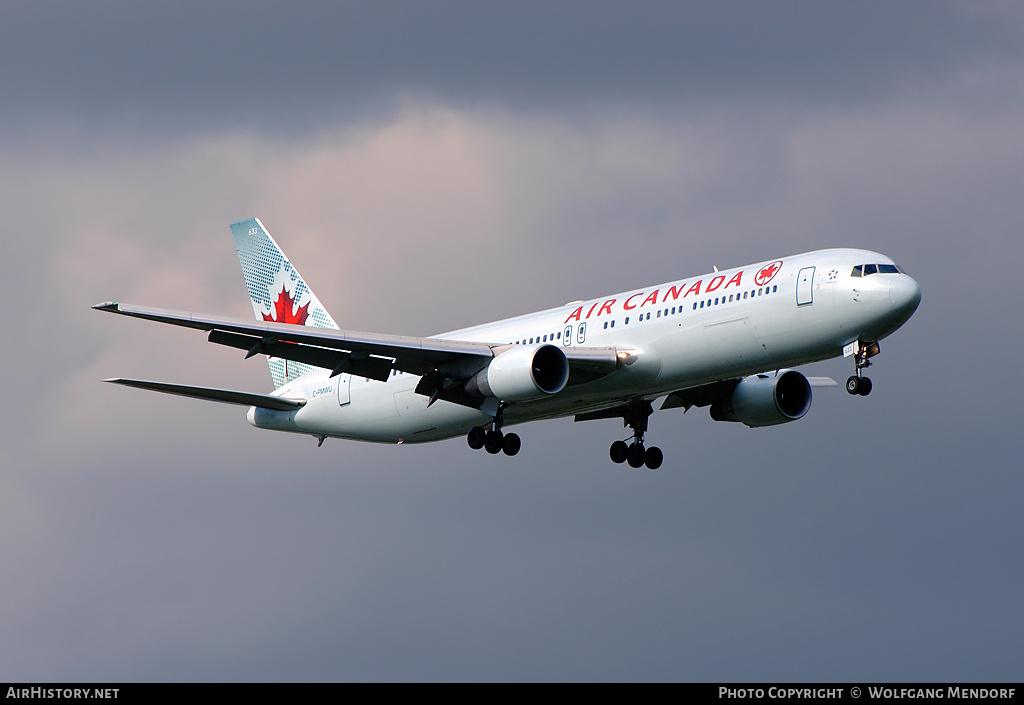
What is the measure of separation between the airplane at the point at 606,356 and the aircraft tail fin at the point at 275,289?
390cm

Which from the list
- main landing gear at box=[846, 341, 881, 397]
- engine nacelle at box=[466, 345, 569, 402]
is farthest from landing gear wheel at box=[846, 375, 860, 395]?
engine nacelle at box=[466, 345, 569, 402]

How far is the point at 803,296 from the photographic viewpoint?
4241cm

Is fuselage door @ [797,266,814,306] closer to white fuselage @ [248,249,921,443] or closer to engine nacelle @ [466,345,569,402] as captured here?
white fuselage @ [248,249,921,443]

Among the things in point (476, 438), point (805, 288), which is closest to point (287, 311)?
point (476, 438)

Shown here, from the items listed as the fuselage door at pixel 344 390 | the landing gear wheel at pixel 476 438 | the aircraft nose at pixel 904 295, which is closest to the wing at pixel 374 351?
the landing gear wheel at pixel 476 438

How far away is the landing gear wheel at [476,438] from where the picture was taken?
4816 cm

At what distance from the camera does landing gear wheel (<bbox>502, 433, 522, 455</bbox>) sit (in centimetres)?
4819

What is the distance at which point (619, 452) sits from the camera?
52844 millimetres

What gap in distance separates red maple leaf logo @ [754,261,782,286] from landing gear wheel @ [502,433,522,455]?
32.0 feet

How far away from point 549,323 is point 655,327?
15.7ft

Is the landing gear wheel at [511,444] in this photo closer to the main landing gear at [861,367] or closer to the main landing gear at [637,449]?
the main landing gear at [637,449]

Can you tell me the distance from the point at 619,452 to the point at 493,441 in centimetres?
671
